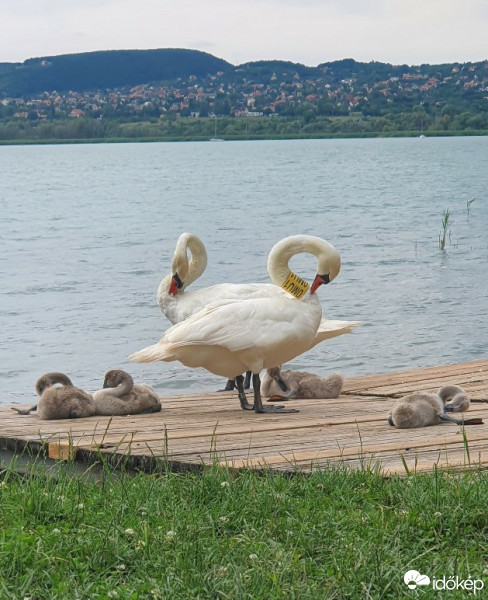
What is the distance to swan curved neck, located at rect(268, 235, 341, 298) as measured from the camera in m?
8.30

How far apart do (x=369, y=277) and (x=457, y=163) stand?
244 feet

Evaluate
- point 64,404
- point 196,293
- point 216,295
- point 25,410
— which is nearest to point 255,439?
point 64,404

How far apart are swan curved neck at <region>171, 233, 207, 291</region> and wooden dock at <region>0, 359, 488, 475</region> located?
85.6 inches

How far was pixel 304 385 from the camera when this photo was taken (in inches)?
354

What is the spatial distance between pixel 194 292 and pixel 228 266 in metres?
17.6

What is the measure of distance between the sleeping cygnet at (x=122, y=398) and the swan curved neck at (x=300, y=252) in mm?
1289

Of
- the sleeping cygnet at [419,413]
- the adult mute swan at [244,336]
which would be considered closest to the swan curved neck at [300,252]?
the adult mute swan at [244,336]

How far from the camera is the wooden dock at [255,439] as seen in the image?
18.3 ft

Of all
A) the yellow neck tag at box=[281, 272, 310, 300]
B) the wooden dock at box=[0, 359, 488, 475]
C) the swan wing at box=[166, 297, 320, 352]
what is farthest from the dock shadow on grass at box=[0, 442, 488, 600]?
the yellow neck tag at box=[281, 272, 310, 300]

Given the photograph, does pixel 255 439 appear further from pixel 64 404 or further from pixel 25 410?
pixel 25 410

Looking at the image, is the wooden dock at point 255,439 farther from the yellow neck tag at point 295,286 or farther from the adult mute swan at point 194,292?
the adult mute swan at point 194,292

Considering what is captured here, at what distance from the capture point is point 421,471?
523 cm

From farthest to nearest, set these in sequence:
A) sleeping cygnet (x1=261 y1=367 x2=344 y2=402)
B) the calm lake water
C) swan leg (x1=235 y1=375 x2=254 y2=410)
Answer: the calm lake water < sleeping cygnet (x1=261 y1=367 x2=344 y2=402) < swan leg (x1=235 y1=375 x2=254 y2=410)

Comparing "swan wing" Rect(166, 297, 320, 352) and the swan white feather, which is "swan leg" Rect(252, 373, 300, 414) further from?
the swan white feather
